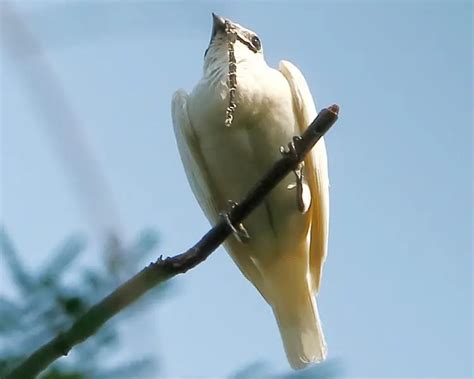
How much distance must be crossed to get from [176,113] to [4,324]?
3630mm

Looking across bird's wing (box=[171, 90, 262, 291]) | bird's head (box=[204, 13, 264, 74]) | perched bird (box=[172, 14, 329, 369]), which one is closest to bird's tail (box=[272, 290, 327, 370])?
perched bird (box=[172, 14, 329, 369])

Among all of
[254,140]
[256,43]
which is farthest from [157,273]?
[256,43]

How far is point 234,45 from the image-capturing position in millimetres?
6375

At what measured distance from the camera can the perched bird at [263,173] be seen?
5.61 m

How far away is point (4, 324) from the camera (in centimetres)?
248

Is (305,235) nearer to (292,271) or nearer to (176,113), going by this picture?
(292,271)

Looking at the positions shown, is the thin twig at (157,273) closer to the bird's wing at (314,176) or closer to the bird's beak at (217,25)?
the bird's wing at (314,176)

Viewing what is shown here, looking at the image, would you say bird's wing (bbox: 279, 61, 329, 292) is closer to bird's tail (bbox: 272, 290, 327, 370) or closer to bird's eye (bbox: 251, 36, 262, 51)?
bird's tail (bbox: 272, 290, 327, 370)

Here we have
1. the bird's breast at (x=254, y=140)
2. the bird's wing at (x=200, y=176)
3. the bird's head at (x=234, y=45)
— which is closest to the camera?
the bird's breast at (x=254, y=140)

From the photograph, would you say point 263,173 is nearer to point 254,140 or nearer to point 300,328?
point 254,140

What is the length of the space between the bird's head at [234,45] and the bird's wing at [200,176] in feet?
1.19

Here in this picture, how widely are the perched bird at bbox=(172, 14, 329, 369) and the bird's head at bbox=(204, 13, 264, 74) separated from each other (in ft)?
0.24

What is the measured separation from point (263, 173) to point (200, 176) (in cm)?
47

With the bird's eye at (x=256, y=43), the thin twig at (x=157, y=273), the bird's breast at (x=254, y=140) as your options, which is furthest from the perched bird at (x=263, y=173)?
the thin twig at (x=157, y=273)
